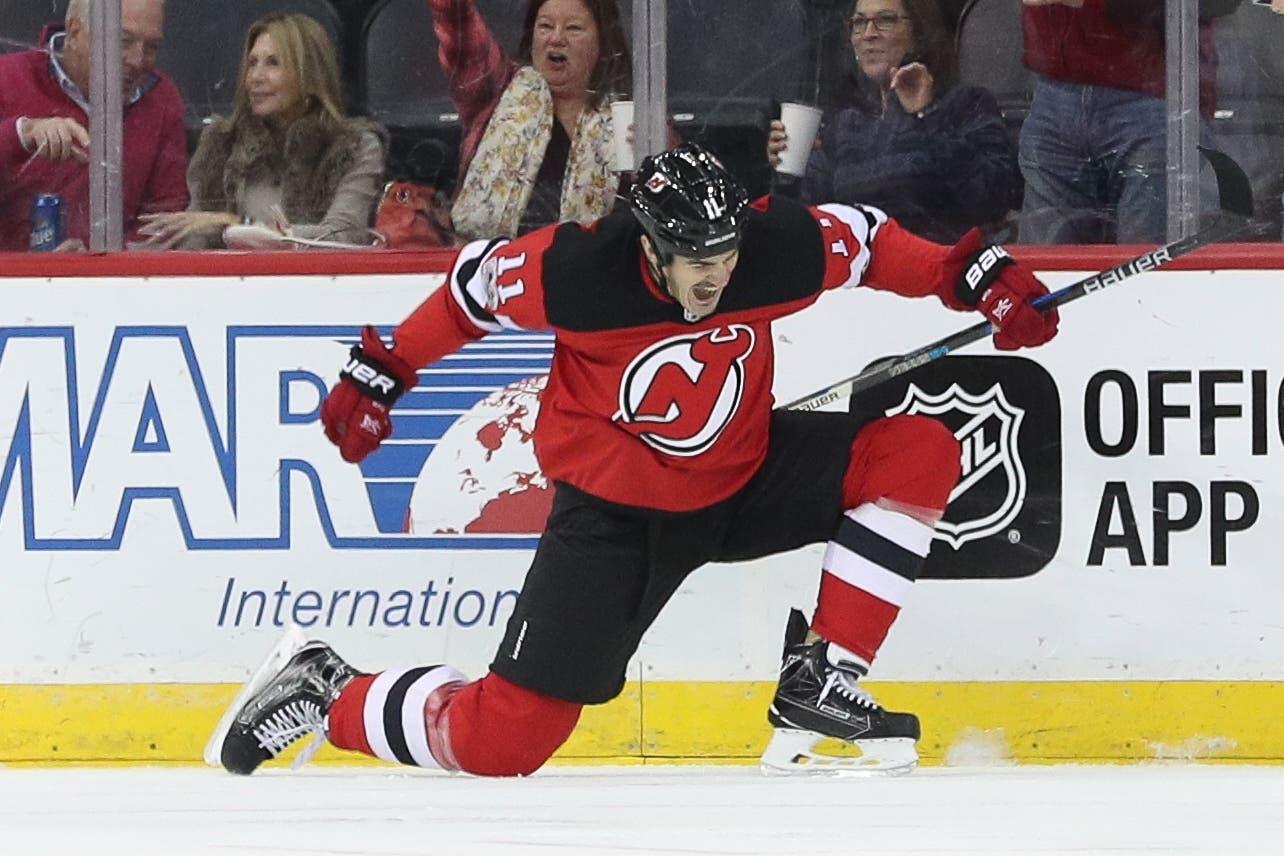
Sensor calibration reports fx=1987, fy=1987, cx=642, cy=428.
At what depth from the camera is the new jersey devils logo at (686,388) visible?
3279mm

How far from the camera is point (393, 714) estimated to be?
338 centimetres

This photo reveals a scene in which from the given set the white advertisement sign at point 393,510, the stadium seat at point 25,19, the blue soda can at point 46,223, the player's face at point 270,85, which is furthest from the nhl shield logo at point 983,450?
the stadium seat at point 25,19

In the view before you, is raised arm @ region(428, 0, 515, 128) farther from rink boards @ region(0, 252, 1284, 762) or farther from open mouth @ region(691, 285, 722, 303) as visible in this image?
open mouth @ region(691, 285, 722, 303)

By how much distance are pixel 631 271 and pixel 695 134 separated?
0.78 meters

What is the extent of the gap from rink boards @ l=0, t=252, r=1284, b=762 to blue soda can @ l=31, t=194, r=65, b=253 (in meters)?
0.08

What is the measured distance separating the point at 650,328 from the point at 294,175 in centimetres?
107

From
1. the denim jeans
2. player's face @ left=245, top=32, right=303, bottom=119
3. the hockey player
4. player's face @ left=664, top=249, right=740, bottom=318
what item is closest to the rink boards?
the denim jeans

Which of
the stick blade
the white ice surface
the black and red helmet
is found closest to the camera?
the white ice surface

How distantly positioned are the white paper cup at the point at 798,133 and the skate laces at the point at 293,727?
4.53ft

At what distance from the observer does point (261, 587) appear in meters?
3.92

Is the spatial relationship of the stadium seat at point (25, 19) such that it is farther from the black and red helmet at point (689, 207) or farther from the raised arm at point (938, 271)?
the raised arm at point (938, 271)

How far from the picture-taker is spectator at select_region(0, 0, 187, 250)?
3930 millimetres

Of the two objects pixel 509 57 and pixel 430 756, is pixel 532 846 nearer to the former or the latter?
pixel 430 756

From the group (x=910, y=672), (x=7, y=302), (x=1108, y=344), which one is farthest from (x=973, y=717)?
(x=7, y=302)
